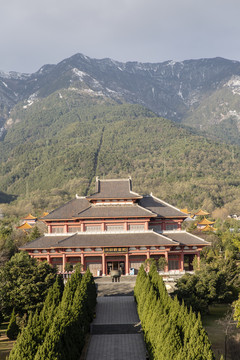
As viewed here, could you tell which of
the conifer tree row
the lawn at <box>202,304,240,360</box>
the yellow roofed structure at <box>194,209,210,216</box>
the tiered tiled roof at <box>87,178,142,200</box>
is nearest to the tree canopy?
Answer: the conifer tree row

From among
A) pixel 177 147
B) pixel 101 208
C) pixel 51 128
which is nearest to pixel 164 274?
pixel 101 208

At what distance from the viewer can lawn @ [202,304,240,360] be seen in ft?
67.9

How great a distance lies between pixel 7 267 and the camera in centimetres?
2636

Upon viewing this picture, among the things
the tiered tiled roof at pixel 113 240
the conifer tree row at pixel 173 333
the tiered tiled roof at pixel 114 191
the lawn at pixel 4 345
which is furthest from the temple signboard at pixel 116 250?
the conifer tree row at pixel 173 333

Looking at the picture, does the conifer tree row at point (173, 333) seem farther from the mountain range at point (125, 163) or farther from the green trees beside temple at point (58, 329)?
the mountain range at point (125, 163)

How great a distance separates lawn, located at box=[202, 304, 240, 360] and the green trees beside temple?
792 centimetres

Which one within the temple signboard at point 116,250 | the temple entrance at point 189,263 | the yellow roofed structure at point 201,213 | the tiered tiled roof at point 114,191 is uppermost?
the tiered tiled roof at point 114,191

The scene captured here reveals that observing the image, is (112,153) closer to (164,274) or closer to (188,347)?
(164,274)

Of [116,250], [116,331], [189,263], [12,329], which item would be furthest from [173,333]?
[189,263]

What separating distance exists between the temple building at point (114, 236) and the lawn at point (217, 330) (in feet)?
36.5

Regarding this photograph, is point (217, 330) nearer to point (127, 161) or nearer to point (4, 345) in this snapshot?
point (4, 345)

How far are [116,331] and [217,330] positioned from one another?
22.6ft

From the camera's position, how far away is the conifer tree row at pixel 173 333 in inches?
583

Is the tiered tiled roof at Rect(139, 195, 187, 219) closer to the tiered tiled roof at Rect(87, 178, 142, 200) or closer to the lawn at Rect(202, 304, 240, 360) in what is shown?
the tiered tiled roof at Rect(87, 178, 142, 200)
